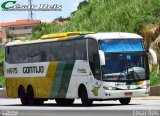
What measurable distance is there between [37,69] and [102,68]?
6224 millimetres

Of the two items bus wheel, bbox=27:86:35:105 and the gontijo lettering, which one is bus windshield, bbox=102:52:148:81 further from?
bus wheel, bbox=27:86:35:105

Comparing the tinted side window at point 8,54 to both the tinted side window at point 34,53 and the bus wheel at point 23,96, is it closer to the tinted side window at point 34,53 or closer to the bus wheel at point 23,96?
the bus wheel at point 23,96

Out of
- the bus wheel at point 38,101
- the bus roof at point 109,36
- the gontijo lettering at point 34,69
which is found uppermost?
the bus roof at point 109,36

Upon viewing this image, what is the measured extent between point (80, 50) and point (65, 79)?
7.37 feet

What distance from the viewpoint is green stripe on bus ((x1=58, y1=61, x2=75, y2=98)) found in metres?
32.5

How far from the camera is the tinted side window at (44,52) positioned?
34.4 m

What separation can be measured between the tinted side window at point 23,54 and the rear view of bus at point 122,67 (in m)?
6.55

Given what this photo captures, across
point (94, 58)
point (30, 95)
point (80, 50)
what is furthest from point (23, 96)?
point (94, 58)

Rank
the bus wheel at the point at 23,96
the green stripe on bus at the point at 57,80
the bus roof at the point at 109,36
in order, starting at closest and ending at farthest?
1. the bus roof at the point at 109,36
2. the green stripe on bus at the point at 57,80
3. the bus wheel at the point at 23,96

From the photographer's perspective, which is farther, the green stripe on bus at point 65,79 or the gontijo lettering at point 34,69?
the gontijo lettering at point 34,69

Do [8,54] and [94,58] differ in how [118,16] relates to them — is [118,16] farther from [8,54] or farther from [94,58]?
[94,58]

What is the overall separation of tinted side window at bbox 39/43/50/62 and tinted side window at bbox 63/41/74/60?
1.63 m

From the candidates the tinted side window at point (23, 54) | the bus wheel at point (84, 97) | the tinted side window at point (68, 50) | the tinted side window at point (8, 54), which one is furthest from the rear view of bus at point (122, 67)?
the tinted side window at point (8, 54)

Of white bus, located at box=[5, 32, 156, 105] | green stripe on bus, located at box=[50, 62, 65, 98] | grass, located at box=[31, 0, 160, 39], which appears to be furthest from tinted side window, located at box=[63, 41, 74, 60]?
grass, located at box=[31, 0, 160, 39]
